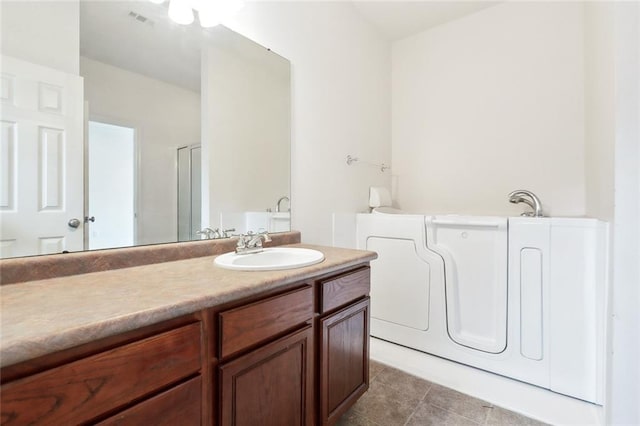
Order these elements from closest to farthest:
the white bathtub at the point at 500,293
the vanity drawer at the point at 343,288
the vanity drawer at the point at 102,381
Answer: the vanity drawer at the point at 102,381, the vanity drawer at the point at 343,288, the white bathtub at the point at 500,293

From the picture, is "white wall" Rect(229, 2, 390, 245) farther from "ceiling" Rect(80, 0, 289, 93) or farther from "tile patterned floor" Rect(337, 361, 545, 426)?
"tile patterned floor" Rect(337, 361, 545, 426)

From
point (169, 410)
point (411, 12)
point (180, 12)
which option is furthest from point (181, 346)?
point (411, 12)

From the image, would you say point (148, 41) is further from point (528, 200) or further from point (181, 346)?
point (528, 200)

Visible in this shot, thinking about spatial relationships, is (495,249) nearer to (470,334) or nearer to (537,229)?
(537,229)

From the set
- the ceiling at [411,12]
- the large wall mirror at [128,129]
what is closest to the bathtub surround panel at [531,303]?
the large wall mirror at [128,129]

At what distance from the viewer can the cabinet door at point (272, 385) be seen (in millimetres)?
820

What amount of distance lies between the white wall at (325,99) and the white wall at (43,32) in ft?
2.23

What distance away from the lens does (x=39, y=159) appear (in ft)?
2.93

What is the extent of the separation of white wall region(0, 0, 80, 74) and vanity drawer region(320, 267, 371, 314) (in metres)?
1.16

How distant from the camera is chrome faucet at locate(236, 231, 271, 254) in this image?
4.35ft

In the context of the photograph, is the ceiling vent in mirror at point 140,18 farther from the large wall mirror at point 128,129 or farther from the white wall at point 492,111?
the white wall at point 492,111

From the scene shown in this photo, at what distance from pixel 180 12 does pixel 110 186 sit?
32.6 inches

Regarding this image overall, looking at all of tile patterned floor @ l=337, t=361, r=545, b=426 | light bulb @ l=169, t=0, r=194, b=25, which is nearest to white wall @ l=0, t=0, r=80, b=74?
light bulb @ l=169, t=0, r=194, b=25

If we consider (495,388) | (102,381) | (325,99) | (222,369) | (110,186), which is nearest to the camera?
(102,381)
